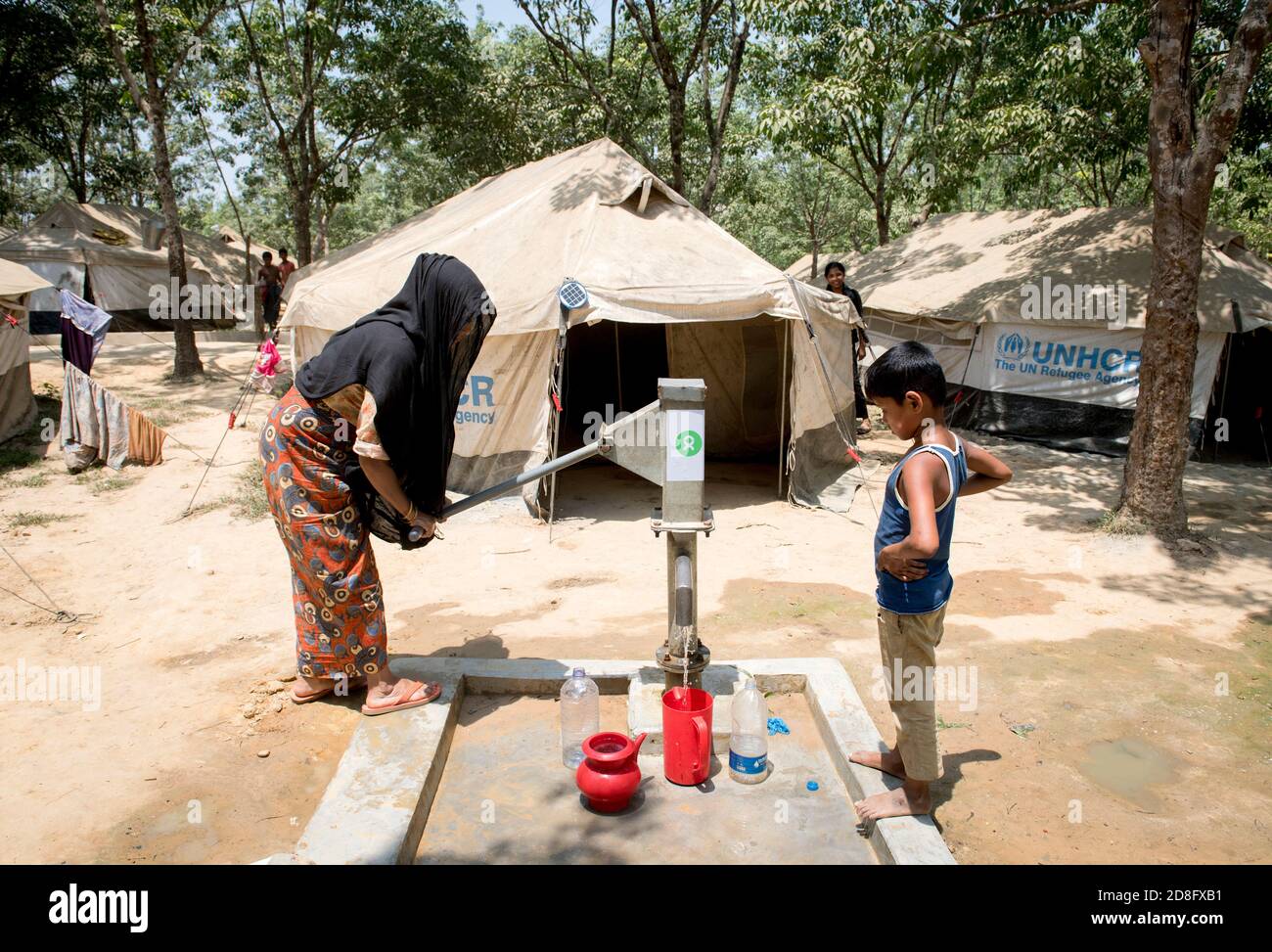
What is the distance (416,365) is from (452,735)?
1.51 m

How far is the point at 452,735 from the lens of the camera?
3.40 meters

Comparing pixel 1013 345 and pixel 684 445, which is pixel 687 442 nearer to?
pixel 684 445

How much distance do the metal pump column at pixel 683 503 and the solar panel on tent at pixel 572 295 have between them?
3542 millimetres

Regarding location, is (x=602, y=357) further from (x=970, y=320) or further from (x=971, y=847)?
(x=971, y=847)

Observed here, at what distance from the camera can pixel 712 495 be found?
7777 millimetres

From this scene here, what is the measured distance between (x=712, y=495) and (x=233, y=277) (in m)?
17.6

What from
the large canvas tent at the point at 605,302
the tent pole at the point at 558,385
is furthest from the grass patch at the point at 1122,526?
the tent pole at the point at 558,385

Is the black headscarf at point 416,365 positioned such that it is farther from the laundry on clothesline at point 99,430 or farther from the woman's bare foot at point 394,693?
the laundry on clothesline at point 99,430

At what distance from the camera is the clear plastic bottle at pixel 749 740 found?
3.07 meters

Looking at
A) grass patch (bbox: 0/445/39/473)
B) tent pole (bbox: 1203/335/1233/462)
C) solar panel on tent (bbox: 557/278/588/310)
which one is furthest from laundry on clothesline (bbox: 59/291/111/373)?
tent pole (bbox: 1203/335/1233/462)

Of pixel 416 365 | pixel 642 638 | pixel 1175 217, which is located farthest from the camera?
pixel 1175 217

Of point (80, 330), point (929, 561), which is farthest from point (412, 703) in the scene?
point (80, 330)

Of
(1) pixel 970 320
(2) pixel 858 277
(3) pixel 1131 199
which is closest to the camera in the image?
(1) pixel 970 320
